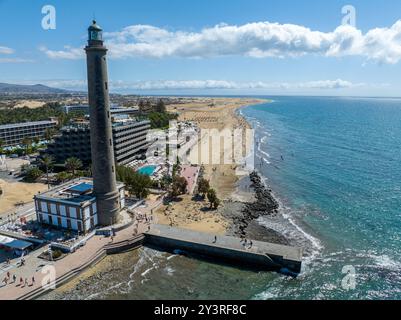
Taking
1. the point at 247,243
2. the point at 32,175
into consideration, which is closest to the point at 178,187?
the point at 247,243

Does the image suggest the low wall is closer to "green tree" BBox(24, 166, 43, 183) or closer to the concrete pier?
the concrete pier

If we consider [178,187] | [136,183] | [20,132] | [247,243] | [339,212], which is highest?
[20,132]

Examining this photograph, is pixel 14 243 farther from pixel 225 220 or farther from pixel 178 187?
pixel 225 220

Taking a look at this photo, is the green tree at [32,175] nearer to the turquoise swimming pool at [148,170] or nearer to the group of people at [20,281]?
the turquoise swimming pool at [148,170]

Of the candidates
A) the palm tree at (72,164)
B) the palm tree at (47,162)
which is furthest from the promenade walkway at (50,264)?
the palm tree at (72,164)

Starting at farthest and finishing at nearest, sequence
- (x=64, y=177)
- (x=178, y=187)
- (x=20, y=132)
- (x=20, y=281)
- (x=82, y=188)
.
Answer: (x=20, y=132) → (x=64, y=177) → (x=178, y=187) → (x=82, y=188) → (x=20, y=281)

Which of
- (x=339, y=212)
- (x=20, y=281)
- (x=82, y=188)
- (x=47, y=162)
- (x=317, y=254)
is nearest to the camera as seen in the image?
(x=20, y=281)
